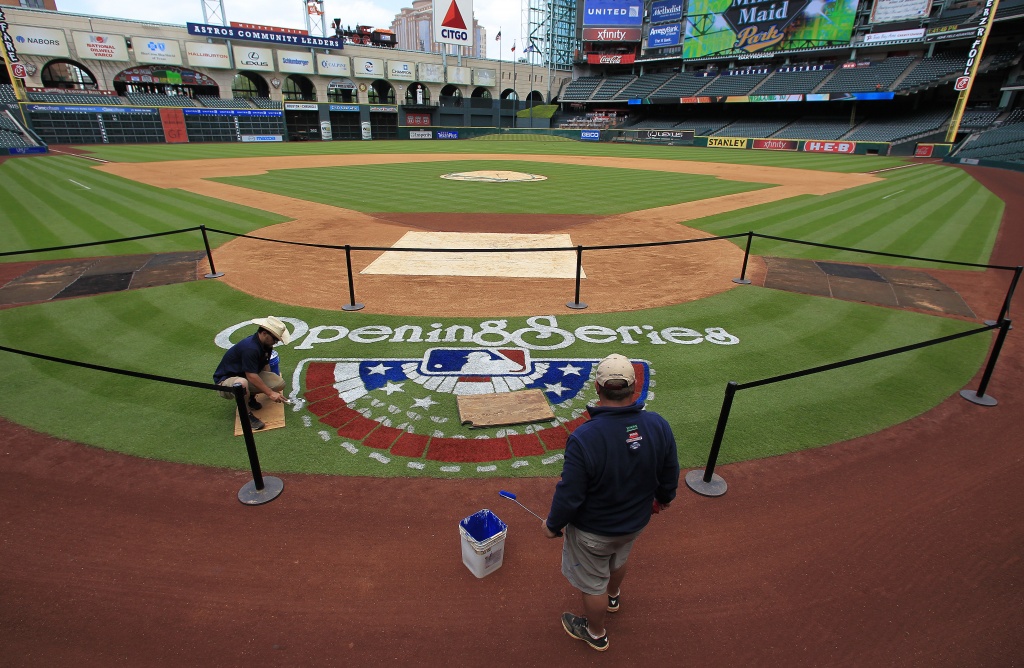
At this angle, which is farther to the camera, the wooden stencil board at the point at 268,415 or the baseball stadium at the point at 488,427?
the wooden stencil board at the point at 268,415

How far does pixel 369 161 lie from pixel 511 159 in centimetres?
1208

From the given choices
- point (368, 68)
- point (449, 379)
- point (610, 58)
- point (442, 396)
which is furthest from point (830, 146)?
point (368, 68)

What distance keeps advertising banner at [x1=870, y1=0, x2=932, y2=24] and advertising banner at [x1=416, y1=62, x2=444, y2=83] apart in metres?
61.3

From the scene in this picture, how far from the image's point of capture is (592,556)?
3758mm

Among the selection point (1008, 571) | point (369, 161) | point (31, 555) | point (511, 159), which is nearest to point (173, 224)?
point (31, 555)

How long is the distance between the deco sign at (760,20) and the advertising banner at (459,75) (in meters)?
41.8

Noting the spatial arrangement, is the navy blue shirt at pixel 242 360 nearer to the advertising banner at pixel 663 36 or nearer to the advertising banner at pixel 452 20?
the advertising banner at pixel 452 20

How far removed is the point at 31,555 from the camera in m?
4.71

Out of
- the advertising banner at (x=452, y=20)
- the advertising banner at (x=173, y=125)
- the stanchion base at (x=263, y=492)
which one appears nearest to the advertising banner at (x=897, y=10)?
the advertising banner at (x=452, y=20)

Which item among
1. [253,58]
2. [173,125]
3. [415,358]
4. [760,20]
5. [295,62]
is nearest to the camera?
[415,358]

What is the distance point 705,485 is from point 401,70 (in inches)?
3613

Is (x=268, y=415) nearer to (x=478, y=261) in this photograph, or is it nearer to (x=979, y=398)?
(x=478, y=261)

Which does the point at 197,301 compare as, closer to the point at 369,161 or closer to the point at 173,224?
the point at 173,224

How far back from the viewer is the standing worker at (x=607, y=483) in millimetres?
3426
